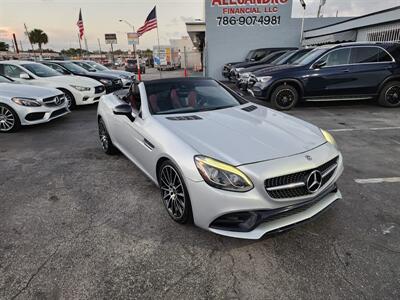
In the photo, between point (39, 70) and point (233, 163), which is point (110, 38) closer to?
point (39, 70)

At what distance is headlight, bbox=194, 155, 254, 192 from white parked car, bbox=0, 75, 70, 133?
5.66 metres

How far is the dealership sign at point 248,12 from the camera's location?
16.2m

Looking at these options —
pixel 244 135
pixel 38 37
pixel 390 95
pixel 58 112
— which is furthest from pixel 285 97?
pixel 38 37

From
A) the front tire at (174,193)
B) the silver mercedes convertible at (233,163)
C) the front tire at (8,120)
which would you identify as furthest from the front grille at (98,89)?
the front tire at (174,193)

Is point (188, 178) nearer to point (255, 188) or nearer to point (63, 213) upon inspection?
point (255, 188)

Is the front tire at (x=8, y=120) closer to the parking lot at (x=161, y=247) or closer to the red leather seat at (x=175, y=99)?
the parking lot at (x=161, y=247)

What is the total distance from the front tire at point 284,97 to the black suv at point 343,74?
3 cm

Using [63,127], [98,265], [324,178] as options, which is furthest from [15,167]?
[324,178]

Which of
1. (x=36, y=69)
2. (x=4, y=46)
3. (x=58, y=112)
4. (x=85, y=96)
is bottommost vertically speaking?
(x=58, y=112)

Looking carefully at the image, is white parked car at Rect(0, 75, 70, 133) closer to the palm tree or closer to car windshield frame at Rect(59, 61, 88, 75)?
car windshield frame at Rect(59, 61, 88, 75)

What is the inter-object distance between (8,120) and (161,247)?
19.1 feet

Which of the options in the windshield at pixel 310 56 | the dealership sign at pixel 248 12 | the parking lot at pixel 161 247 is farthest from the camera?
Result: the dealership sign at pixel 248 12

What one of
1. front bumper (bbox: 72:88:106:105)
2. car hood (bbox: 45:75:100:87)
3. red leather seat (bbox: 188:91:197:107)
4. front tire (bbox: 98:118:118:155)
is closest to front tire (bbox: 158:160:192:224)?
red leather seat (bbox: 188:91:197:107)

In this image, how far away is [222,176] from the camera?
2.21 m
